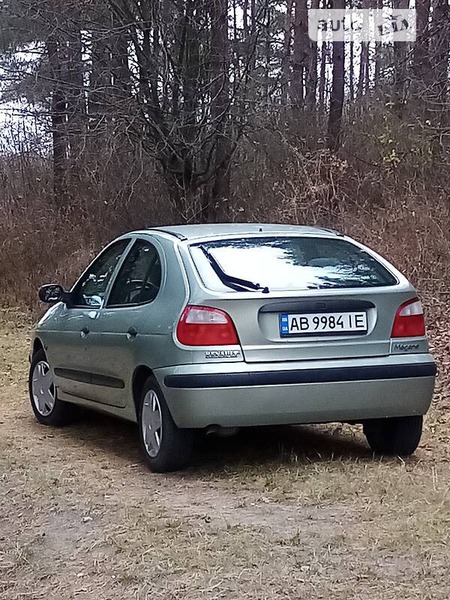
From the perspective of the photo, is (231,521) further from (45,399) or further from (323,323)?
(45,399)

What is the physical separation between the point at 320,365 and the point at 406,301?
72cm

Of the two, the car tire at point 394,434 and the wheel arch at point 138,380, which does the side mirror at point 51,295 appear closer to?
the wheel arch at point 138,380

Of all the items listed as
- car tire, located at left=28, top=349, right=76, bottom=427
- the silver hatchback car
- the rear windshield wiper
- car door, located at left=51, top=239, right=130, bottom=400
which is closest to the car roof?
the silver hatchback car

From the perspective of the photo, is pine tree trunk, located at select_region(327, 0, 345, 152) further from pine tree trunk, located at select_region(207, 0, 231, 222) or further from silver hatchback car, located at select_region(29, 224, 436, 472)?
silver hatchback car, located at select_region(29, 224, 436, 472)

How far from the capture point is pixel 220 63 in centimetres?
1638

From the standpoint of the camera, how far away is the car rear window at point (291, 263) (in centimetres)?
606

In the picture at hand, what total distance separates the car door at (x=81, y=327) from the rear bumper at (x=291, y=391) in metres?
1.42

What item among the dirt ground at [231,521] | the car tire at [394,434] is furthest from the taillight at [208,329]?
the car tire at [394,434]

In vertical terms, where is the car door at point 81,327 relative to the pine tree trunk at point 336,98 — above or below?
below

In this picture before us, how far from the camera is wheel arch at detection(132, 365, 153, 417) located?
6.28 meters

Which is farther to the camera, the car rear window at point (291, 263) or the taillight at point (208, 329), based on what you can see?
the car rear window at point (291, 263)

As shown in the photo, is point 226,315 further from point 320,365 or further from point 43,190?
point 43,190

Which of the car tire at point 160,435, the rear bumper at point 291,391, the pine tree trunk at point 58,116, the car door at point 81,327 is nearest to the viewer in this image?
the rear bumper at point 291,391

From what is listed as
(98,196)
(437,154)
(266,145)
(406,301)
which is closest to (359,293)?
(406,301)
